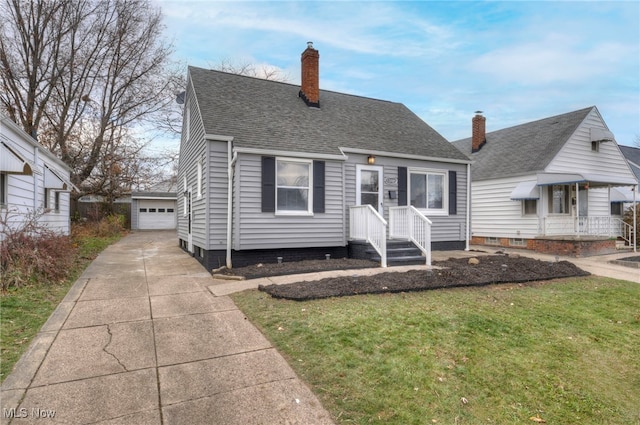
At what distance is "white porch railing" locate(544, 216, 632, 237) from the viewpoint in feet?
45.2

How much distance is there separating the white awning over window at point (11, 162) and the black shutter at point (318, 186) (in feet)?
21.5

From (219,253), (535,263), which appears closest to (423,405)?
(219,253)

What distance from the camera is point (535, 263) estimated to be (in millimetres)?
8867

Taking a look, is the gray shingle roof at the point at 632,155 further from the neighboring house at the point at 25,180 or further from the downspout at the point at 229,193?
the neighboring house at the point at 25,180

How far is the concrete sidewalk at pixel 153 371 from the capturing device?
2.71 metres

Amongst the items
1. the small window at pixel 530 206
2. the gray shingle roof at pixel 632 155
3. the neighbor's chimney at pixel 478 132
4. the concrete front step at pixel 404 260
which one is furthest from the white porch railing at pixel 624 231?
the concrete front step at pixel 404 260

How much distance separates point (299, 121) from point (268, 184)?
9.47ft

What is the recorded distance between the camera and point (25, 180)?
934 centimetres

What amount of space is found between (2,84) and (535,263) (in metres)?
23.6

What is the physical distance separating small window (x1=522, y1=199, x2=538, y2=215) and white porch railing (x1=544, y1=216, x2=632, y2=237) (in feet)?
2.24

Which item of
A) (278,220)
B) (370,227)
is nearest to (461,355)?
(370,227)

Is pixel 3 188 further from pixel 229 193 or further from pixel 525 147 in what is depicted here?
pixel 525 147

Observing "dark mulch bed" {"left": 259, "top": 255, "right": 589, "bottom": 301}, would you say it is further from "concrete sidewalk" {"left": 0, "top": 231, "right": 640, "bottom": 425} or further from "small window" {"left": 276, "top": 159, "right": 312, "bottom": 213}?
"small window" {"left": 276, "top": 159, "right": 312, "bottom": 213}

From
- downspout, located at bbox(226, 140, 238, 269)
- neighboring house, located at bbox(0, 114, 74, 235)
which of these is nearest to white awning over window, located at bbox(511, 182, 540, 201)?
downspout, located at bbox(226, 140, 238, 269)
